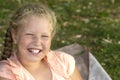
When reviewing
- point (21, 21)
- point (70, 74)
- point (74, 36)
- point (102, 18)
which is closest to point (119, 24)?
point (102, 18)

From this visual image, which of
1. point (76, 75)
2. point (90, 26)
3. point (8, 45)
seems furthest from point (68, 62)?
point (90, 26)

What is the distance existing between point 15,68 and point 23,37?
233 mm

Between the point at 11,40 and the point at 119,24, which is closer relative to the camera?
the point at 11,40

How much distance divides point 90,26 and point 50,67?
2.52 meters

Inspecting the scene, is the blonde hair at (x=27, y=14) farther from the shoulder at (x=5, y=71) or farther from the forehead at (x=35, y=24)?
the shoulder at (x=5, y=71)

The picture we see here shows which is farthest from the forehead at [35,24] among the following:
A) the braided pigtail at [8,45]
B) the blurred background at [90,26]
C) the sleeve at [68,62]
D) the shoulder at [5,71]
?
the blurred background at [90,26]

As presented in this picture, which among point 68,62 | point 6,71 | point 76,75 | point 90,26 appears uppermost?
point 6,71

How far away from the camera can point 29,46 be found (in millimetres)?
2998

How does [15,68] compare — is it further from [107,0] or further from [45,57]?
[107,0]

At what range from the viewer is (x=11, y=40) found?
3215 millimetres

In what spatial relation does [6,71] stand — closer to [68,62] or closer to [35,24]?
[35,24]

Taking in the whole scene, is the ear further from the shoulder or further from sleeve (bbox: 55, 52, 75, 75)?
sleeve (bbox: 55, 52, 75, 75)

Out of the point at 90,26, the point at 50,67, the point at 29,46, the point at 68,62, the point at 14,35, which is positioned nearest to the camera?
the point at 29,46

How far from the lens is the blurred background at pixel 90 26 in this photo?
191 inches
